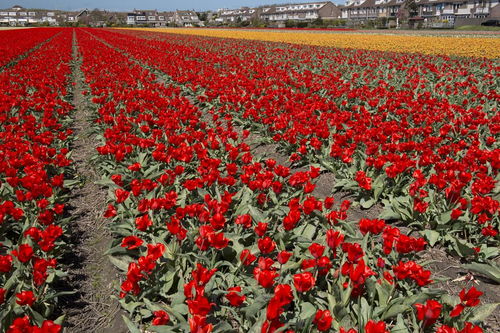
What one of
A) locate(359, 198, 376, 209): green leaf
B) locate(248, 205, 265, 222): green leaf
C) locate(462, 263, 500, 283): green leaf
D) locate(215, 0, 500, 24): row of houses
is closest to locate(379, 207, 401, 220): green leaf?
locate(359, 198, 376, 209): green leaf

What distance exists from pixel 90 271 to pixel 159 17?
167928 millimetres

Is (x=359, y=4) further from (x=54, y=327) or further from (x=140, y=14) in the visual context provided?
(x=54, y=327)

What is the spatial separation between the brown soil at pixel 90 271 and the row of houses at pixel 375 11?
84.1m

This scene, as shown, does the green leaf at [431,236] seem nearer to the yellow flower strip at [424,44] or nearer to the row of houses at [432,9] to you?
the yellow flower strip at [424,44]

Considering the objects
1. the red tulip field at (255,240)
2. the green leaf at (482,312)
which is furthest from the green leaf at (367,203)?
the green leaf at (482,312)

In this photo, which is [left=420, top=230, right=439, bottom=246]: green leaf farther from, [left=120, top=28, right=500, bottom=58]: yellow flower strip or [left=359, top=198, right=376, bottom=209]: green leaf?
[left=120, top=28, right=500, bottom=58]: yellow flower strip

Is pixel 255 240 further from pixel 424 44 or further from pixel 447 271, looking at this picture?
pixel 424 44

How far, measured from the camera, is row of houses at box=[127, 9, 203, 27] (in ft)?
470

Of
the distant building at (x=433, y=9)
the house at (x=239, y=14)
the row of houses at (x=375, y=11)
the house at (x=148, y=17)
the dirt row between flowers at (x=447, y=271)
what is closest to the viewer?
the dirt row between flowers at (x=447, y=271)

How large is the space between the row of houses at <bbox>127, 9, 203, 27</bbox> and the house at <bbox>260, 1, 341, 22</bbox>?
30.3 meters

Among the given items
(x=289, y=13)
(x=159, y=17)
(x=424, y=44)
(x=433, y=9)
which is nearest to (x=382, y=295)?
(x=424, y=44)

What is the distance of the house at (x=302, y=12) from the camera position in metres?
130

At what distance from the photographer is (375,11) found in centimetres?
11475

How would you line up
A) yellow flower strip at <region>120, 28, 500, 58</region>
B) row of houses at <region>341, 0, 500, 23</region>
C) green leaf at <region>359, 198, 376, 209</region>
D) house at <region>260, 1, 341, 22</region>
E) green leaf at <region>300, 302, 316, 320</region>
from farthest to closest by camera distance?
1. house at <region>260, 1, 341, 22</region>
2. row of houses at <region>341, 0, 500, 23</region>
3. yellow flower strip at <region>120, 28, 500, 58</region>
4. green leaf at <region>359, 198, 376, 209</region>
5. green leaf at <region>300, 302, 316, 320</region>
